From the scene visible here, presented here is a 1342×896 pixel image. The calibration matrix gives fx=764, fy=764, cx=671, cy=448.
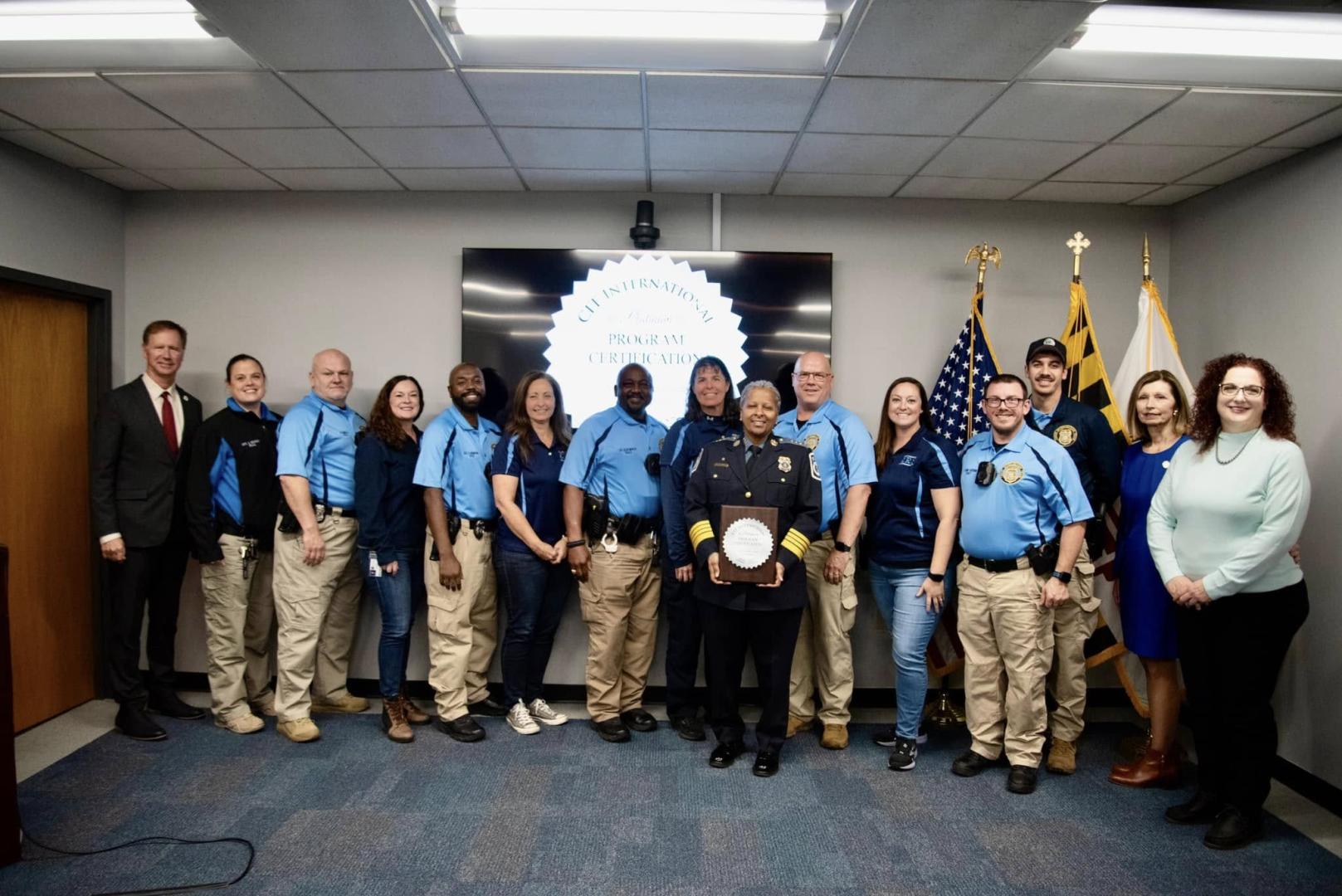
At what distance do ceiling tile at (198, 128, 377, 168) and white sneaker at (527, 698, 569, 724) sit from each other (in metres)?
2.57

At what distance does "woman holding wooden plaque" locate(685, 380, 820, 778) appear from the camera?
2.78m

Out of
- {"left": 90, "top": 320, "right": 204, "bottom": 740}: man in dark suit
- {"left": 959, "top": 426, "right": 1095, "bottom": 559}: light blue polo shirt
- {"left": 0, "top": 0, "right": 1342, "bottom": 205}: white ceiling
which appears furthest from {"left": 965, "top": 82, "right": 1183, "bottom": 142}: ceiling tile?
{"left": 90, "top": 320, "right": 204, "bottom": 740}: man in dark suit

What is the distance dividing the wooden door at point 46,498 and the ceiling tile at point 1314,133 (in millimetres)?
5307

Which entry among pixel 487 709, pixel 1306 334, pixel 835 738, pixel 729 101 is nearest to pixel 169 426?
pixel 487 709

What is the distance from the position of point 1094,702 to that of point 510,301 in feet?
11.7

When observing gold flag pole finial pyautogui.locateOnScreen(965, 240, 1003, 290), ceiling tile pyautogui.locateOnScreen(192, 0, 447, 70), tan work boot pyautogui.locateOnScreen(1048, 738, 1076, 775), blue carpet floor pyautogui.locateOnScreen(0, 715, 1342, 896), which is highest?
ceiling tile pyautogui.locateOnScreen(192, 0, 447, 70)

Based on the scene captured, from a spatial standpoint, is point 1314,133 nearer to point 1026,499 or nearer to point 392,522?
point 1026,499

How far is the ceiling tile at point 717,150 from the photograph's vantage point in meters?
3.09

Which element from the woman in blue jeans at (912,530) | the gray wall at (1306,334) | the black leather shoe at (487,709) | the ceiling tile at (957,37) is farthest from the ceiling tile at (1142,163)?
the black leather shoe at (487,709)

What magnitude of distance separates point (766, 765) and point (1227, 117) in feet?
9.77

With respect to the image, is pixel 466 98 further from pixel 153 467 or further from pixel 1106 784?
pixel 1106 784

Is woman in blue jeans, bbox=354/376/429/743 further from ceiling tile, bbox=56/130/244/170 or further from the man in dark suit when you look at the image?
ceiling tile, bbox=56/130/244/170

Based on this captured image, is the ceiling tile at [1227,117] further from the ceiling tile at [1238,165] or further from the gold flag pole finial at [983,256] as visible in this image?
the gold flag pole finial at [983,256]

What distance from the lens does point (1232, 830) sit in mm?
2512
